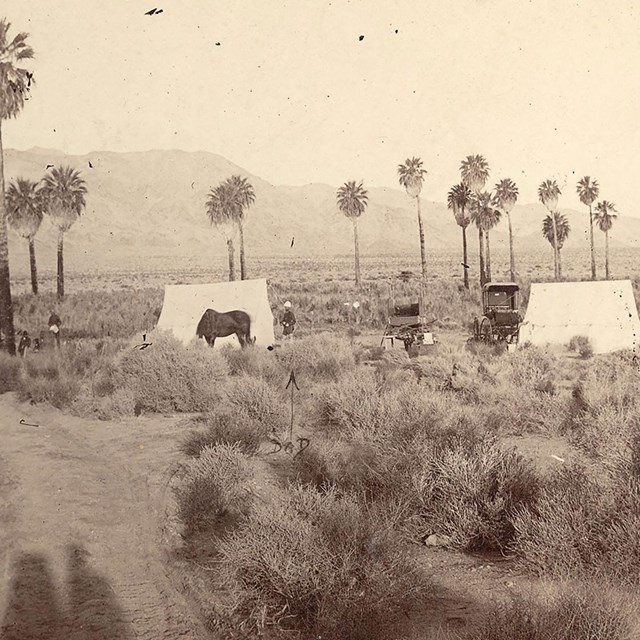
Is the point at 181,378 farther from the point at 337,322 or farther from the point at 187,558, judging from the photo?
the point at 337,322

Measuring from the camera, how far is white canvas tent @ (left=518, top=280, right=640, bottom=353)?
23984 millimetres

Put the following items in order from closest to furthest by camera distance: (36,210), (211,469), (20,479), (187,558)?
1. (187,558)
2. (211,469)
3. (20,479)
4. (36,210)

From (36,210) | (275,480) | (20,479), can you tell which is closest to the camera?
(275,480)

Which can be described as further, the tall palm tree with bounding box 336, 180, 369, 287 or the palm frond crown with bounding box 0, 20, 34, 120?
the tall palm tree with bounding box 336, 180, 369, 287

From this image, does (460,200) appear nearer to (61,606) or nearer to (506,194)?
(506,194)

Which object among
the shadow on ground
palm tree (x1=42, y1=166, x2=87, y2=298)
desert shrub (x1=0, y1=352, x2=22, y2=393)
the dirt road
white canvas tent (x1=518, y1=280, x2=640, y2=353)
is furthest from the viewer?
palm tree (x1=42, y1=166, x2=87, y2=298)

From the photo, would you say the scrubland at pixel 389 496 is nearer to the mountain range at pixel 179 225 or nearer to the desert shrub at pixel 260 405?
the desert shrub at pixel 260 405

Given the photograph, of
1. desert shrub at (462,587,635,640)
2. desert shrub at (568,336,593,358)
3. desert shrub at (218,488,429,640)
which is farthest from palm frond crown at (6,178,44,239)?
desert shrub at (462,587,635,640)

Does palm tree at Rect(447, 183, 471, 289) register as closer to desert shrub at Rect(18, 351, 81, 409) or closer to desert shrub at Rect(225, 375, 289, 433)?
desert shrub at Rect(18, 351, 81, 409)

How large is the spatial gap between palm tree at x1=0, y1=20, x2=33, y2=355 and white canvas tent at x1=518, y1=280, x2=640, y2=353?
58.1ft

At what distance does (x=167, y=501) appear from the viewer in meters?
8.83

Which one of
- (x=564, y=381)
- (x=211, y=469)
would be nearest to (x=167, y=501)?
(x=211, y=469)

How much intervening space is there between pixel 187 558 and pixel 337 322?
30.2m

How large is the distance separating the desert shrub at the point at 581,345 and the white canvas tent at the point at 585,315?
0.99 feet
